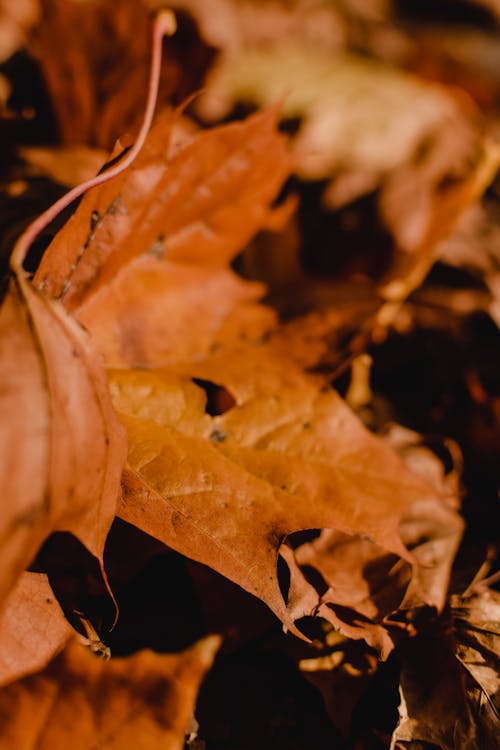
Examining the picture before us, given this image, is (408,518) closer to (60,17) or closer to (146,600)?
(146,600)

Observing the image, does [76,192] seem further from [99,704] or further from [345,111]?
[345,111]

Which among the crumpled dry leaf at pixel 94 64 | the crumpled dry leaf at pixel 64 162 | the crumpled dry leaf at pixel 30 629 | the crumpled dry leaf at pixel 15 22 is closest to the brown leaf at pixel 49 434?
the crumpled dry leaf at pixel 30 629

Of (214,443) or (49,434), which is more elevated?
(49,434)

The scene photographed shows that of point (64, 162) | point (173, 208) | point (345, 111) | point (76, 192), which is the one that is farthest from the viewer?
point (345, 111)

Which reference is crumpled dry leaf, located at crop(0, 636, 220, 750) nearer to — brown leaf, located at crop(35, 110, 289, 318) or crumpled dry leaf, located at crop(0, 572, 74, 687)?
crumpled dry leaf, located at crop(0, 572, 74, 687)

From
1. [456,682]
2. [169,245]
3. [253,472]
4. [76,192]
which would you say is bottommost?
[456,682]

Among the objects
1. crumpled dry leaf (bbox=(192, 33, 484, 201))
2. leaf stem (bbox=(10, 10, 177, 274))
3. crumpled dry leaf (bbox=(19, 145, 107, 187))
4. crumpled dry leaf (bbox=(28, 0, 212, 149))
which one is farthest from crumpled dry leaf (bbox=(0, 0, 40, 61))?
leaf stem (bbox=(10, 10, 177, 274))

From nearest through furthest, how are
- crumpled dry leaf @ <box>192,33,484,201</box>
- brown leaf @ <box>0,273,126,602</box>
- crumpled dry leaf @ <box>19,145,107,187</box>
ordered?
brown leaf @ <box>0,273,126,602</box>, crumpled dry leaf @ <box>19,145,107,187</box>, crumpled dry leaf @ <box>192,33,484,201</box>

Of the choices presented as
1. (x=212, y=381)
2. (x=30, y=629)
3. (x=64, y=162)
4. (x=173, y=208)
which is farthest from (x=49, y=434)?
(x=64, y=162)

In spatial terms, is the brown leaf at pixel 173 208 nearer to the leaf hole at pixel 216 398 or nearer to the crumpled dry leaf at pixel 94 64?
the leaf hole at pixel 216 398
